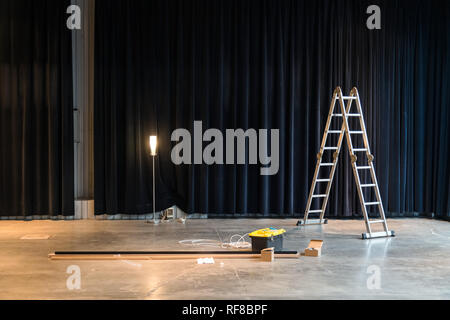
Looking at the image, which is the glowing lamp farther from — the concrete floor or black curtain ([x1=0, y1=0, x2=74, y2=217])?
black curtain ([x1=0, y1=0, x2=74, y2=217])

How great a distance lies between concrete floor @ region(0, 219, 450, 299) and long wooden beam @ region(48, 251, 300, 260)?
10 centimetres

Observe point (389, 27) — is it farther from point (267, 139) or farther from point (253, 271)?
point (253, 271)

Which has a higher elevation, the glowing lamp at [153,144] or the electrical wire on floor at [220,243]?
the glowing lamp at [153,144]

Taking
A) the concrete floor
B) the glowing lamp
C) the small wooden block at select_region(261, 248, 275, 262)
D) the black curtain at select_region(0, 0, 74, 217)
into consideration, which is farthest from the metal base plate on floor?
the black curtain at select_region(0, 0, 74, 217)

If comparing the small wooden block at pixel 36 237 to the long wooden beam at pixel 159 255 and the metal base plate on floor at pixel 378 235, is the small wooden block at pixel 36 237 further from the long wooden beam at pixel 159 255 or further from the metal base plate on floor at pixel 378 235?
the metal base plate on floor at pixel 378 235

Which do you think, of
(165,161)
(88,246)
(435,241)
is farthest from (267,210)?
(88,246)

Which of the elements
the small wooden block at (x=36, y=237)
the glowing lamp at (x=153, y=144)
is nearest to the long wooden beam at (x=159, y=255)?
the small wooden block at (x=36, y=237)

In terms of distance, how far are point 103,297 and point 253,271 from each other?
1331 mm

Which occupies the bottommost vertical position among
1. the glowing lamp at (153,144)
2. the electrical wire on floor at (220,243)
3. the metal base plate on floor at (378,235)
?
the electrical wire on floor at (220,243)

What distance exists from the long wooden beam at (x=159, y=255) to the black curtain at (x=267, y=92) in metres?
2.28

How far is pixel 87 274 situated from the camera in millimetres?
4148

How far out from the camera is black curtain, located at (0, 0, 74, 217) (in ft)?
22.7

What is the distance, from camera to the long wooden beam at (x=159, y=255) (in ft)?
15.3

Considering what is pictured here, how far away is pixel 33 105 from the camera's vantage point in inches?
275
